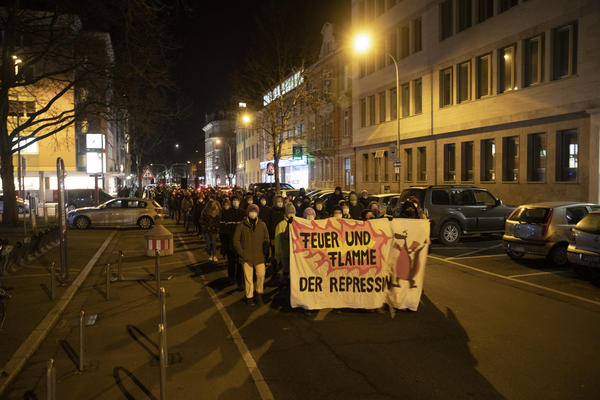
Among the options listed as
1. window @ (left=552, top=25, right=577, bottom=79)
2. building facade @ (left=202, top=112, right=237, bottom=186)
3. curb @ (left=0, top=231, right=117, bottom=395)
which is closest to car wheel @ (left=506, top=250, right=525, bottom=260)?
curb @ (left=0, top=231, right=117, bottom=395)

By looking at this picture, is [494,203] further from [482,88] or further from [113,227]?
[113,227]

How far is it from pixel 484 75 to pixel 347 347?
82.7 ft

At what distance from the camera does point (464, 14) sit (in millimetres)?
29578

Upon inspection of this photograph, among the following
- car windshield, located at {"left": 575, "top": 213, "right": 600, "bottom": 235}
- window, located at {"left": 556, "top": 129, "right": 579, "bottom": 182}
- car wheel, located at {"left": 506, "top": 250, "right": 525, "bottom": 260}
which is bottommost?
car wheel, located at {"left": 506, "top": 250, "right": 525, "bottom": 260}

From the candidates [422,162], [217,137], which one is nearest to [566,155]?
[422,162]

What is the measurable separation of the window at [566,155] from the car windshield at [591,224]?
1369cm

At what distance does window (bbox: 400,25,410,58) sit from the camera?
3525 cm

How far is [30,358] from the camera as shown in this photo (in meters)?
6.41

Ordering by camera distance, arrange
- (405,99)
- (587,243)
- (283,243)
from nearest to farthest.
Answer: (283,243)
(587,243)
(405,99)

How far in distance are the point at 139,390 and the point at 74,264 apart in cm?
950

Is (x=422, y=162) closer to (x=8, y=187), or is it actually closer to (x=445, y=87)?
(x=445, y=87)

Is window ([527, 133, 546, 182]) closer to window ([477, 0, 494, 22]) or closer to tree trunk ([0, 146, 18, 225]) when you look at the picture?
window ([477, 0, 494, 22])

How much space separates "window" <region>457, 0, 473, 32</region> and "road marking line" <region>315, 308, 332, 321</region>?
25314 mm

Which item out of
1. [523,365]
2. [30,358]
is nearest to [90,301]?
[30,358]
